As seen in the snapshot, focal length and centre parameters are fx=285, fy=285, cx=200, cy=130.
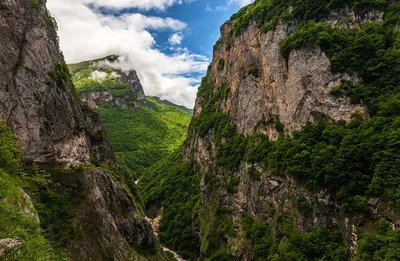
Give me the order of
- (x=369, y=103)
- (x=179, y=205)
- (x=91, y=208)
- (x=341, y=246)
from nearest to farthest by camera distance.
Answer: (x=91, y=208)
(x=341, y=246)
(x=369, y=103)
(x=179, y=205)

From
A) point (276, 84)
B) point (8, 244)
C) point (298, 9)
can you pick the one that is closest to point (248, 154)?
point (276, 84)

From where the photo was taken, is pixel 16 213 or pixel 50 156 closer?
pixel 16 213

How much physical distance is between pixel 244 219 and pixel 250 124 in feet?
81.9

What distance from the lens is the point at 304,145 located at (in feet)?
186

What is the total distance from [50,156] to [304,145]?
4466 cm

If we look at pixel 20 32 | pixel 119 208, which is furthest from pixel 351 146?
pixel 20 32

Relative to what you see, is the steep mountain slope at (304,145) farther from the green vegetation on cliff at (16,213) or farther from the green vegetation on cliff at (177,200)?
the green vegetation on cliff at (16,213)

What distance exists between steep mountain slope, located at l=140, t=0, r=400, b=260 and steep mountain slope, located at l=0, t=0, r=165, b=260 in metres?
28.1

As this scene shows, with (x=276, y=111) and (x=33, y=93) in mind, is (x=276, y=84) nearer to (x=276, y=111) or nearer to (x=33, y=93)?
(x=276, y=111)

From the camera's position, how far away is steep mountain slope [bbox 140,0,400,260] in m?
45.1

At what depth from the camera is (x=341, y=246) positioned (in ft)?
146

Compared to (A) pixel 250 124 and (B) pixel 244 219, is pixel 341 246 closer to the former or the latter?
(B) pixel 244 219

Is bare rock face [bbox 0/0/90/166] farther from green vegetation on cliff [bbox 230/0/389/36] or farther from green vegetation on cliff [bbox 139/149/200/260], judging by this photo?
green vegetation on cliff [bbox 230/0/389/36]

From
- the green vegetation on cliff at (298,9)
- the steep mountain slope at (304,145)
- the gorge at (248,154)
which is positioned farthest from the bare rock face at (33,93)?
the green vegetation on cliff at (298,9)
